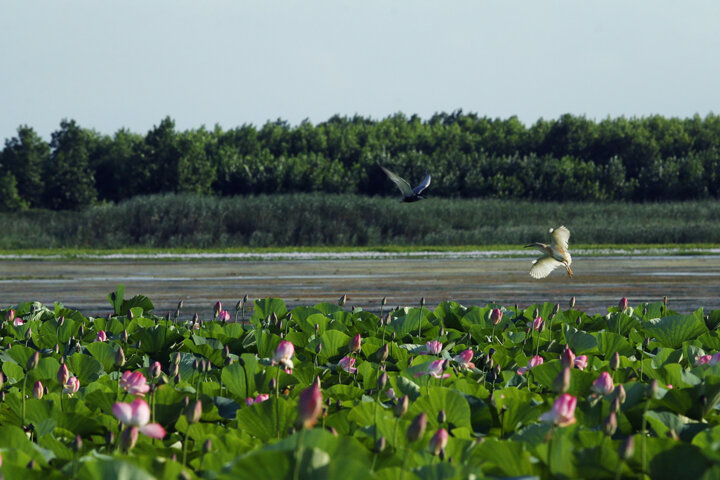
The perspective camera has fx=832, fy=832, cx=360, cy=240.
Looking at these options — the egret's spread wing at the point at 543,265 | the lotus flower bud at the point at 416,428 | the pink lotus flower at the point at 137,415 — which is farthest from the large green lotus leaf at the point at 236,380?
the egret's spread wing at the point at 543,265

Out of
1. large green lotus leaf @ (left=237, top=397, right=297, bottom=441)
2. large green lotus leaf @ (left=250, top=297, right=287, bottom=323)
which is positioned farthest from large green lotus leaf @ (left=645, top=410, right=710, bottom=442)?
large green lotus leaf @ (left=250, top=297, right=287, bottom=323)

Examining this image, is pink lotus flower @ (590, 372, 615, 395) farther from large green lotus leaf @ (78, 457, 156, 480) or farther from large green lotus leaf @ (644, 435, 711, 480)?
large green lotus leaf @ (78, 457, 156, 480)

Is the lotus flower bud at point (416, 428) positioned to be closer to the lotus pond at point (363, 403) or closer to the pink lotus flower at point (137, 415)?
the lotus pond at point (363, 403)

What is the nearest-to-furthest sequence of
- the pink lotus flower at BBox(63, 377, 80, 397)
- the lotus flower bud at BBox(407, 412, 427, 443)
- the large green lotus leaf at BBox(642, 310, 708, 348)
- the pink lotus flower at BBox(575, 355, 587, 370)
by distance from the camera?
the lotus flower bud at BBox(407, 412, 427, 443), the pink lotus flower at BBox(63, 377, 80, 397), the pink lotus flower at BBox(575, 355, 587, 370), the large green lotus leaf at BBox(642, 310, 708, 348)

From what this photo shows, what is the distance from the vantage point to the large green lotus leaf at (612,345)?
3.73 m

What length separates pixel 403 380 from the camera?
105 inches

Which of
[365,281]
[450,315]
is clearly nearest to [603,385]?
[450,315]

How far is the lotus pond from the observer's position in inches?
64.4

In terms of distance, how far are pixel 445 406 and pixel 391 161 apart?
43791 mm

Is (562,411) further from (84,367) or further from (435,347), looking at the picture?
(84,367)

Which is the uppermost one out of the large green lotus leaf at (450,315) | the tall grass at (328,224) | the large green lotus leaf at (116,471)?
the large green lotus leaf at (116,471)

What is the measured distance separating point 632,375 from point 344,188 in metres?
44.1

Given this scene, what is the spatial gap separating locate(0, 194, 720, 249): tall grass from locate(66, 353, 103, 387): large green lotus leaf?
26.6 metres

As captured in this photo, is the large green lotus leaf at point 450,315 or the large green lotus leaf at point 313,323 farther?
the large green lotus leaf at point 450,315
